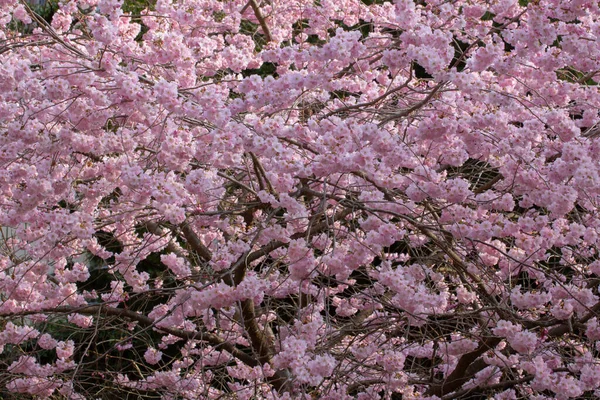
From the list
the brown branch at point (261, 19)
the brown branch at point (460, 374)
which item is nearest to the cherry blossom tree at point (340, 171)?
the brown branch at point (460, 374)

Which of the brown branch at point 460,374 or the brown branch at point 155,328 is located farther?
the brown branch at point 155,328

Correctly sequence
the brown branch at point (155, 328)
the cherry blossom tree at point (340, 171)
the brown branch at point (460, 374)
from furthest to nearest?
the brown branch at point (155, 328) → the brown branch at point (460, 374) → the cherry blossom tree at point (340, 171)

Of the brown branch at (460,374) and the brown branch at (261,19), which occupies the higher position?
the brown branch at (261,19)

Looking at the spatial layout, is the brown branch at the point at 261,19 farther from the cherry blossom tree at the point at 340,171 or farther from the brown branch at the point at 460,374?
the brown branch at the point at 460,374

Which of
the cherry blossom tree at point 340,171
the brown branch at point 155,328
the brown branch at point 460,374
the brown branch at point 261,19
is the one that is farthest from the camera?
the brown branch at point 261,19

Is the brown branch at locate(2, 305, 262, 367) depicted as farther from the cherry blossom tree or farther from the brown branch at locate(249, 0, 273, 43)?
the brown branch at locate(249, 0, 273, 43)

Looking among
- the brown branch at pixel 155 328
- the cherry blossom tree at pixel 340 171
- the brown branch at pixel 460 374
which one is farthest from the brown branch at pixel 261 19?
the brown branch at pixel 460 374

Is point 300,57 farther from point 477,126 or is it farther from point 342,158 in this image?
point 477,126

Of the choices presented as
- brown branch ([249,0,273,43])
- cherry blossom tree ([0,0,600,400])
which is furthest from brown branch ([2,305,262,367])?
brown branch ([249,0,273,43])

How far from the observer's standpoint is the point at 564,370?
3.72 meters

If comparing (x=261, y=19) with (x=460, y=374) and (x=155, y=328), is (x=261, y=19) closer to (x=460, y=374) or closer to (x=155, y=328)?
(x=155, y=328)

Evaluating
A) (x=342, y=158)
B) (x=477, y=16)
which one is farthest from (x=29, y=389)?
(x=477, y=16)

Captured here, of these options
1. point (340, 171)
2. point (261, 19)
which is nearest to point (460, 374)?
point (340, 171)

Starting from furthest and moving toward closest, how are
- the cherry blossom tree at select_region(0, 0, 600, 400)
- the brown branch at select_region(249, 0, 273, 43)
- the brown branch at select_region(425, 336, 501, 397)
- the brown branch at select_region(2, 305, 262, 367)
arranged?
1. the brown branch at select_region(249, 0, 273, 43)
2. the brown branch at select_region(2, 305, 262, 367)
3. the brown branch at select_region(425, 336, 501, 397)
4. the cherry blossom tree at select_region(0, 0, 600, 400)
